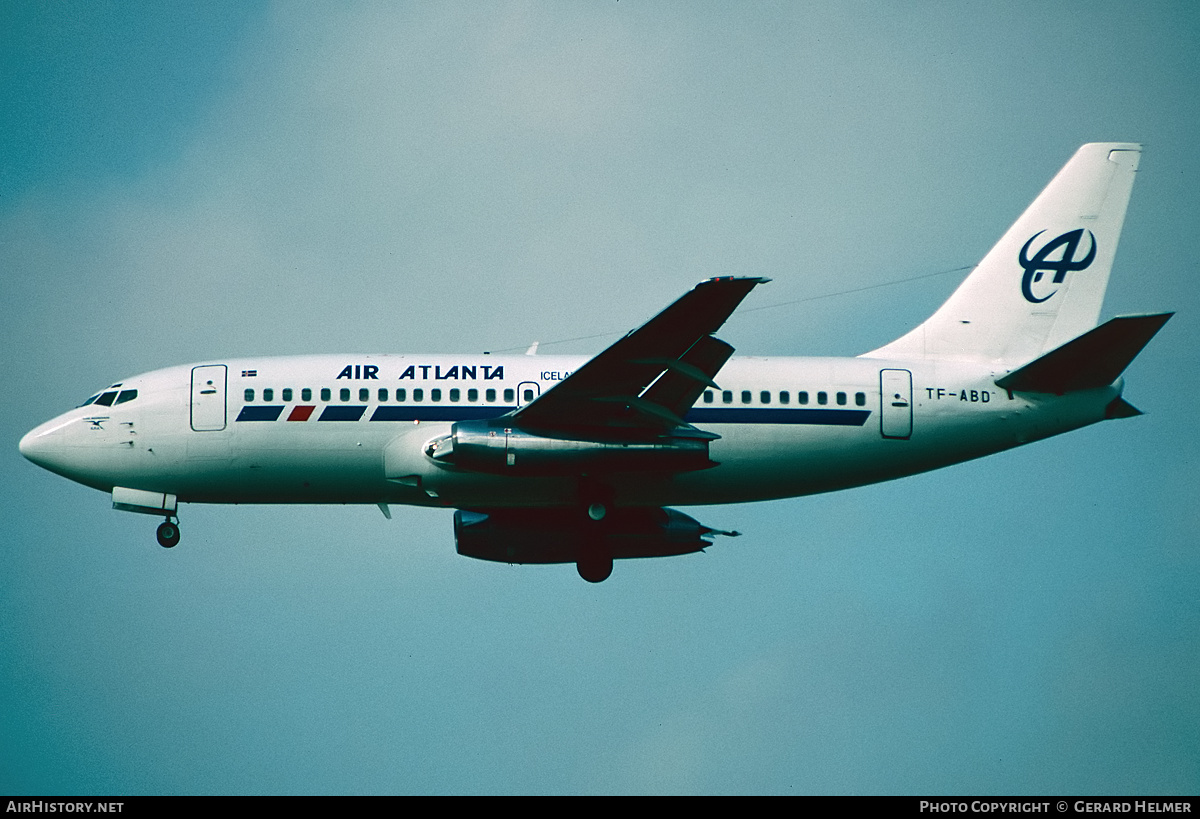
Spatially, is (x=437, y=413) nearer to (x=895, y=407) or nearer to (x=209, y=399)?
(x=209, y=399)

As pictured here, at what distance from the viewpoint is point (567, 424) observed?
4738cm

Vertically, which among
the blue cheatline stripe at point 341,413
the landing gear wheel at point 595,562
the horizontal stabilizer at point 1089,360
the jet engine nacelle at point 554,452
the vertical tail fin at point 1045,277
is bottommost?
the landing gear wheel at point 595,562

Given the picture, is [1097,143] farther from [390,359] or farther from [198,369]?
[198,369]

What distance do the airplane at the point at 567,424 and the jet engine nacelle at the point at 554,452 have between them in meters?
0.05

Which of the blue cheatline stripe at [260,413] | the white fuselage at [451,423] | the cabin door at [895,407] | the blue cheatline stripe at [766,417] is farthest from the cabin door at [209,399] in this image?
the cabin door at [895,407]

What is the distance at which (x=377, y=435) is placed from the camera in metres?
47.8

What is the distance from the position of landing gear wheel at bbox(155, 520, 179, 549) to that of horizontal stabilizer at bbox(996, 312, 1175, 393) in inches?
894

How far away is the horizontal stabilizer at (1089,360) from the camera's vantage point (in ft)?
153

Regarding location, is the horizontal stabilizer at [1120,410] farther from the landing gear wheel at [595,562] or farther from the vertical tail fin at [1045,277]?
the landing gear wheel at [595,562]

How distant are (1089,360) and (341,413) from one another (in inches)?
778

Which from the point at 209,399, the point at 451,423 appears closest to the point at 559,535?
the point at 451,423

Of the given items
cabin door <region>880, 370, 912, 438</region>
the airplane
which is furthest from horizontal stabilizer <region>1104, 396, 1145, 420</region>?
cabin door <region>880, 370, 912, 438</region>
